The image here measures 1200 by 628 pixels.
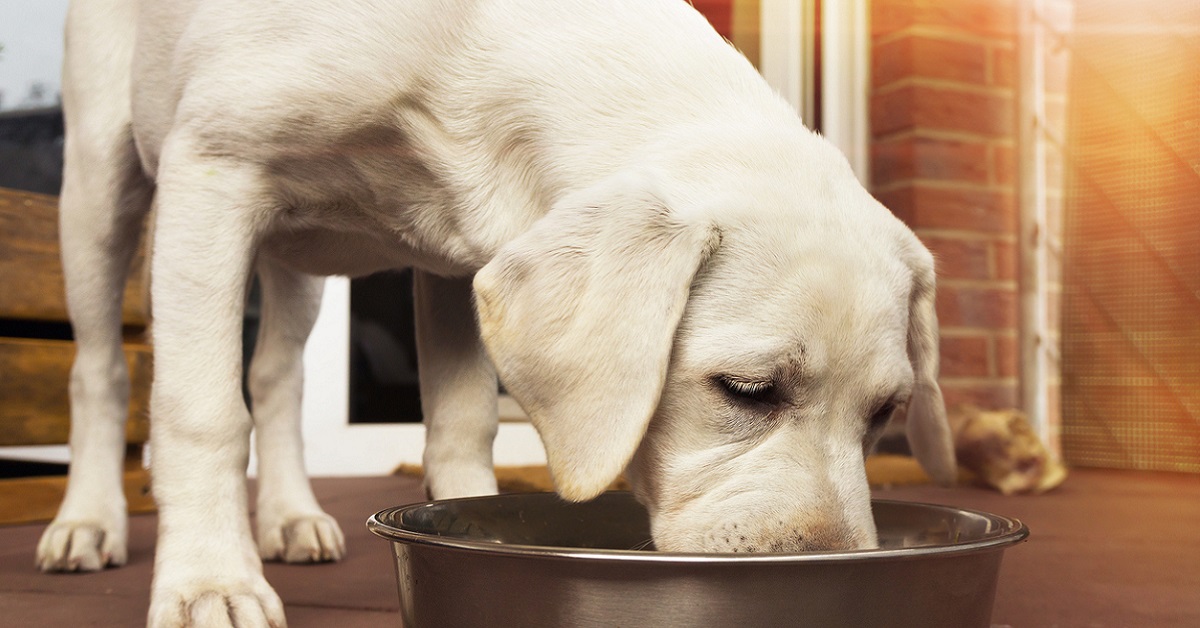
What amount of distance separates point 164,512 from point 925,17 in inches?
164

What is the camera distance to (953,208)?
486 centimetres

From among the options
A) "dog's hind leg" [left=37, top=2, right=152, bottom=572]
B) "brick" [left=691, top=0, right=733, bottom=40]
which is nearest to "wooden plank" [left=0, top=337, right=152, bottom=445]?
"dog's hind leg" [left=37, top=2, right=152, bottom=572]

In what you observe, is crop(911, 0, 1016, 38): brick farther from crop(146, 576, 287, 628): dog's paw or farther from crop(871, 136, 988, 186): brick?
crop(146, 576, 287, 628): dog's paw

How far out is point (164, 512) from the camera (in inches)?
63.7

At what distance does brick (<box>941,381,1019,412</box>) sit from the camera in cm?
476

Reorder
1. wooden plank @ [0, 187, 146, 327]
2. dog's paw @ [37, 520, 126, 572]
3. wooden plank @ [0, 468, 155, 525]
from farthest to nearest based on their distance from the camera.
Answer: wooden plank @ [0, 187, 146, 327] < wooden plank @ [0, 468, 155, 525] < dog's paw @ [37, 520, 126, 572]

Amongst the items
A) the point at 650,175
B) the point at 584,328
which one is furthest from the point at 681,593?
the point at 650,175

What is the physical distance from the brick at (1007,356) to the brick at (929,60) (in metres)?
1.19

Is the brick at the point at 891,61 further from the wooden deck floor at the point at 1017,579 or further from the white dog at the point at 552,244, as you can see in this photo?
the white dog at the point at 552,244

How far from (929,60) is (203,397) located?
157 inches

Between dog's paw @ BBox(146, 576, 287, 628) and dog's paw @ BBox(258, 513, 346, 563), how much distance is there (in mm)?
802

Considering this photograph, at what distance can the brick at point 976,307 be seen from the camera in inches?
189

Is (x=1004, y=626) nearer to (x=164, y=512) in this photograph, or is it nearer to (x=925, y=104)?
(x=164, y=512)

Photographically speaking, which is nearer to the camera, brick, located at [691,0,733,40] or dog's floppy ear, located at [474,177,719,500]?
dog's floppy ear, located at [474,177,719,500]
